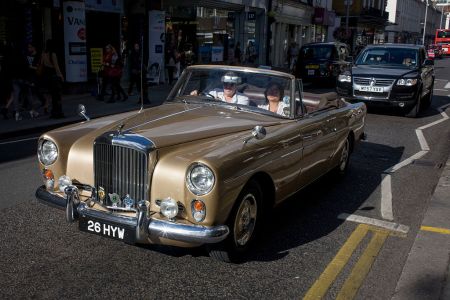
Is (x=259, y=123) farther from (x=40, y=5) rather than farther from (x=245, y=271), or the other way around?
(x=40, y=5)

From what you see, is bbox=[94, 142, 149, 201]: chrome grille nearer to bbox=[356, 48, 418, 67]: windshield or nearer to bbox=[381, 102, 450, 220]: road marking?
bbox=[381, 102, 450, 220]: road marking

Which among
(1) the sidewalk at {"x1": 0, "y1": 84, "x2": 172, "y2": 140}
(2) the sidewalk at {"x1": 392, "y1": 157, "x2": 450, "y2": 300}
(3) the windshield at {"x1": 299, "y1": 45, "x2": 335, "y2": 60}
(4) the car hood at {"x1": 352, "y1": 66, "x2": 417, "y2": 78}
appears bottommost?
(1) the sidewalk at {"x1": 0, "y1": 84, "x2": 172, "y2": 140}

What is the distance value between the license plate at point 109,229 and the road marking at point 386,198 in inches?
119

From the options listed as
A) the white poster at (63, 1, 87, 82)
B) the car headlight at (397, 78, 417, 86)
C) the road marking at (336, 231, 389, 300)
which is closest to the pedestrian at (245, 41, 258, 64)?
the white poster at (63, 1, 87, 82)

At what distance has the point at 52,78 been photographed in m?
11.8

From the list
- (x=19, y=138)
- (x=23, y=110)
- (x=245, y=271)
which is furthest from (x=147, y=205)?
(x=23, y=110)

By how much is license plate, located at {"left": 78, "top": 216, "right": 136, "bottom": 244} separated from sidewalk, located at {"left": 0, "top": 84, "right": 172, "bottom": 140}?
6.66 meters

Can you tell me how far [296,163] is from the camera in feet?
16.1

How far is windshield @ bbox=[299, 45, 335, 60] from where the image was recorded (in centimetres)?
2134

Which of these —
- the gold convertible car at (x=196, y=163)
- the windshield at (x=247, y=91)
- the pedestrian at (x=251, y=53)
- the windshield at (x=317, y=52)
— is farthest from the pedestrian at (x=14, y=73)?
the pedestrian at (x=251, y=53)

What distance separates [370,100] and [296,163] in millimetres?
8705

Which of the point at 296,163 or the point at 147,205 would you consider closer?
the point at 147,205

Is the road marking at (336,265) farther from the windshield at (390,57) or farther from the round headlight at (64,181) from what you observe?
the windshield at (390,57)

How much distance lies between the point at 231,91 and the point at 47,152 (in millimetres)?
1968
